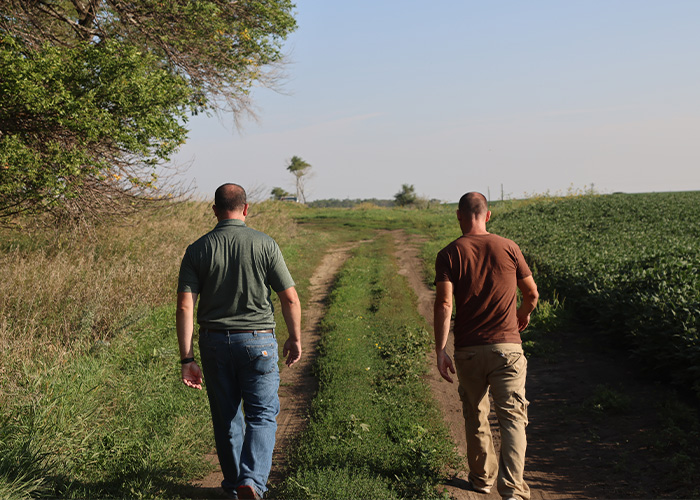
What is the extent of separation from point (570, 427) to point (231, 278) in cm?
453

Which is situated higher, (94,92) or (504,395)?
(94,92)

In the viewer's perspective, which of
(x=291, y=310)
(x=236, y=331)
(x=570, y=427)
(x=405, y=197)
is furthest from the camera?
(x=405, y=197)

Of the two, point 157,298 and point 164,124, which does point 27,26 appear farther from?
point 157,298

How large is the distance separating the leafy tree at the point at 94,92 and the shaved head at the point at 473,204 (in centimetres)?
706

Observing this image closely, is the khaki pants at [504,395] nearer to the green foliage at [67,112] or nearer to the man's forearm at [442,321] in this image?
the man's forearm at [442,321]

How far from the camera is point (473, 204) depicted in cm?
470

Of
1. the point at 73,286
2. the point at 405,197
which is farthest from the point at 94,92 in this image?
the point at 405,197

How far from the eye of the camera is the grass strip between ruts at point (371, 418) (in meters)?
4.63

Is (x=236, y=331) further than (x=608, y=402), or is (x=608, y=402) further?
(x=608, y=402)

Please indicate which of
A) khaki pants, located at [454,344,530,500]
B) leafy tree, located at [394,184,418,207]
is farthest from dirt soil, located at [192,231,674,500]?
leafy tree, located at [394,184,418,207]

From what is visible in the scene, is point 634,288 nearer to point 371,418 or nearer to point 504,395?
point 371,418

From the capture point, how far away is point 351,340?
9.49m

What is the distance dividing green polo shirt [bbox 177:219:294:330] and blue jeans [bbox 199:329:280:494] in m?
0.13

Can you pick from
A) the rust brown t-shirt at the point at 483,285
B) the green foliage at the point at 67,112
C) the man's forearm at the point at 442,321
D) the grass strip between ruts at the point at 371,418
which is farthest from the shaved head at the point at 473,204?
the green foliage at the point at 67,112
